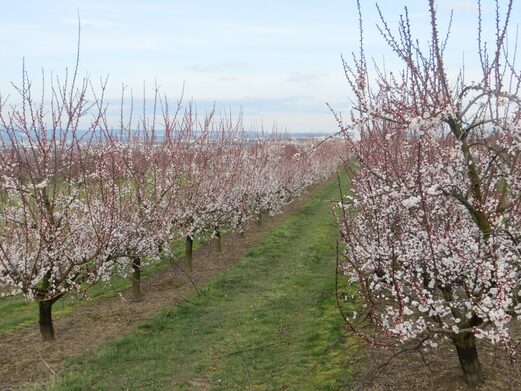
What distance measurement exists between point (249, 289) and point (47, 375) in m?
7.01

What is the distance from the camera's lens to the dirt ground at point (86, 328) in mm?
9805

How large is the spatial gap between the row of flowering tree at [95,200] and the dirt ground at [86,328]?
1.93ft

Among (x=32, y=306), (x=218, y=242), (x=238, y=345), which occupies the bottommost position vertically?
(x=32, y=306)

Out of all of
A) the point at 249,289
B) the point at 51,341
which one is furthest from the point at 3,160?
the point at 249,289

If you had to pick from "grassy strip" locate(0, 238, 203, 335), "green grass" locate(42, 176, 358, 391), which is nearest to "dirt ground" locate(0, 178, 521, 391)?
"grassy strip" locate(0, 238, 203, 335)

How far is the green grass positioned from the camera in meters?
9.11

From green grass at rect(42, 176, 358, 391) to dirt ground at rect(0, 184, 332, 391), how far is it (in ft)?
1.73

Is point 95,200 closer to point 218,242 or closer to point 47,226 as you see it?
point 47,226

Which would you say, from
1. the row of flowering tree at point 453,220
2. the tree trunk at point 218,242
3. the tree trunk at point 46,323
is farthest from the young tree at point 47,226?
the tree trunk at point 218,242

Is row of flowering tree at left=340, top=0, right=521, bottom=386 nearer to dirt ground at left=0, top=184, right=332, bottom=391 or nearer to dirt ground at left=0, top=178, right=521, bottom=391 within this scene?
dirt ground at left=0, top=178, right=521, bottom=391

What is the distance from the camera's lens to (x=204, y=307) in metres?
13.7

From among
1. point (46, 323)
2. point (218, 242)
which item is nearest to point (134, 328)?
point (46, 323)

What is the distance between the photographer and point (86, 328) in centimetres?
1239

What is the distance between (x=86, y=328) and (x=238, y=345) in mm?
4145
